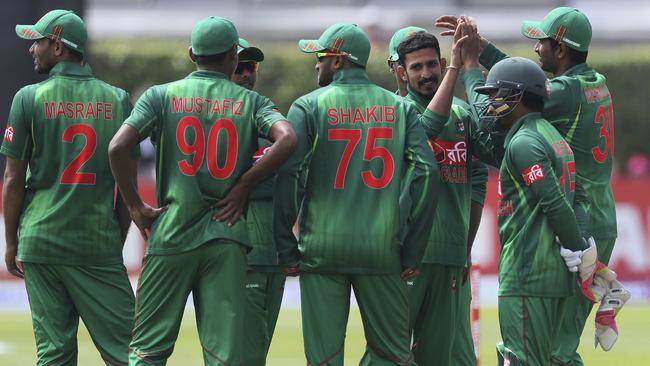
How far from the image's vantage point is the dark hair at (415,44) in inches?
341

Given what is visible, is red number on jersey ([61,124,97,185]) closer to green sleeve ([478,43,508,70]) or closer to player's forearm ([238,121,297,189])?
player's forearm ([238,121,297,189])

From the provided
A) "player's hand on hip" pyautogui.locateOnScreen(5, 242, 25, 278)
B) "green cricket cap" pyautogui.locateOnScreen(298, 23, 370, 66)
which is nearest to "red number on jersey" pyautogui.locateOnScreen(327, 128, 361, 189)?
"green cricket cap" pyautogui.locateOnScreen(298, 23, 370, 66)

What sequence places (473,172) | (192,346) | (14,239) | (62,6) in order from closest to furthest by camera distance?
(14,239) < (473,172) < (192,346) < (62,6)

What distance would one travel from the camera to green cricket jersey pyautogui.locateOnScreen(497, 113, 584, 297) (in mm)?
7758

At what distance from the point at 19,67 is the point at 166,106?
8178 mm

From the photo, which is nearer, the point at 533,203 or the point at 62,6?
the point at 533,203

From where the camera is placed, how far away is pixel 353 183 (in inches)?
311

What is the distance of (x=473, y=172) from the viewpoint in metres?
9.45

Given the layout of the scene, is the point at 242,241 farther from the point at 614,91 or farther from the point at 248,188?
the point at 614,91

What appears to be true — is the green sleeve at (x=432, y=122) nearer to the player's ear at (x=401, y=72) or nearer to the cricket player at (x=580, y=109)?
the player's ear at (x=401, y=72)

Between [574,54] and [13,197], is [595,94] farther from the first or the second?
[13,197]

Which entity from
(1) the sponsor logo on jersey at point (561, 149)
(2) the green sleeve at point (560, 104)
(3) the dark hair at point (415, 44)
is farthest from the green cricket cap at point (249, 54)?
(1) the sponsor logo on jersey at point (561, 149)

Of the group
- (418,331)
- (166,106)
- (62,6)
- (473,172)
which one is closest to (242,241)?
(166,106)

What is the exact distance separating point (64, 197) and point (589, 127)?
3.35 meters
